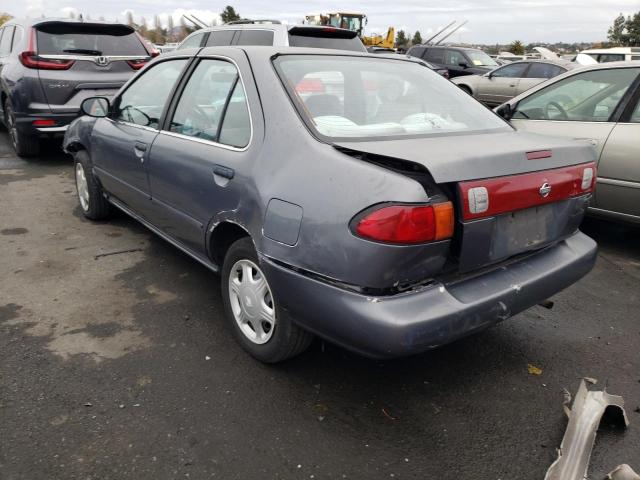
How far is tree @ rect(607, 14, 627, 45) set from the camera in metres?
43.7

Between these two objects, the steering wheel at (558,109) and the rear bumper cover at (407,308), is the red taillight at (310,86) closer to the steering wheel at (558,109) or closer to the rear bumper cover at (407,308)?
the rear bumper cover at (407,308)

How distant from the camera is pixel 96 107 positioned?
4.25m

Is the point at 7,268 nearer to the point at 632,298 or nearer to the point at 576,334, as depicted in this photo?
the point at 576,334

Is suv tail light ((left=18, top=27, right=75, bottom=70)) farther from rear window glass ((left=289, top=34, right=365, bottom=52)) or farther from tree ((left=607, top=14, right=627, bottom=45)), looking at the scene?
tree ((left=607, top=14, right=627, bottom=45))

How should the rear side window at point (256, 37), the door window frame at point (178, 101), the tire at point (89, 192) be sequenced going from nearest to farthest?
the door window frame at point (178, 101) < the tire at point (89, 192) < the rear side window at point (256, 37)

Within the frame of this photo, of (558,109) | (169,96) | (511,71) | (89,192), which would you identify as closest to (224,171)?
(169,96)

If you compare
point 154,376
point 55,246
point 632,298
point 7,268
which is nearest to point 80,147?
point 55,246

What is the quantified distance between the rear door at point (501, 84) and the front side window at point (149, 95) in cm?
983

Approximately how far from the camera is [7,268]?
3986 mm

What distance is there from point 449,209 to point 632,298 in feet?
7.89

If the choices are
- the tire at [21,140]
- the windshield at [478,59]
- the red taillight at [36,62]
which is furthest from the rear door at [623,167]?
the windshield at [478,59]

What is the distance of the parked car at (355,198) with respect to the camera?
2.14 metres

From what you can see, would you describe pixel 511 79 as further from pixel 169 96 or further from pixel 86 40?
pixel 169 96

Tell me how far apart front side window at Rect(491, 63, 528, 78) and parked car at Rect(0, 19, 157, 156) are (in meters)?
8.41
